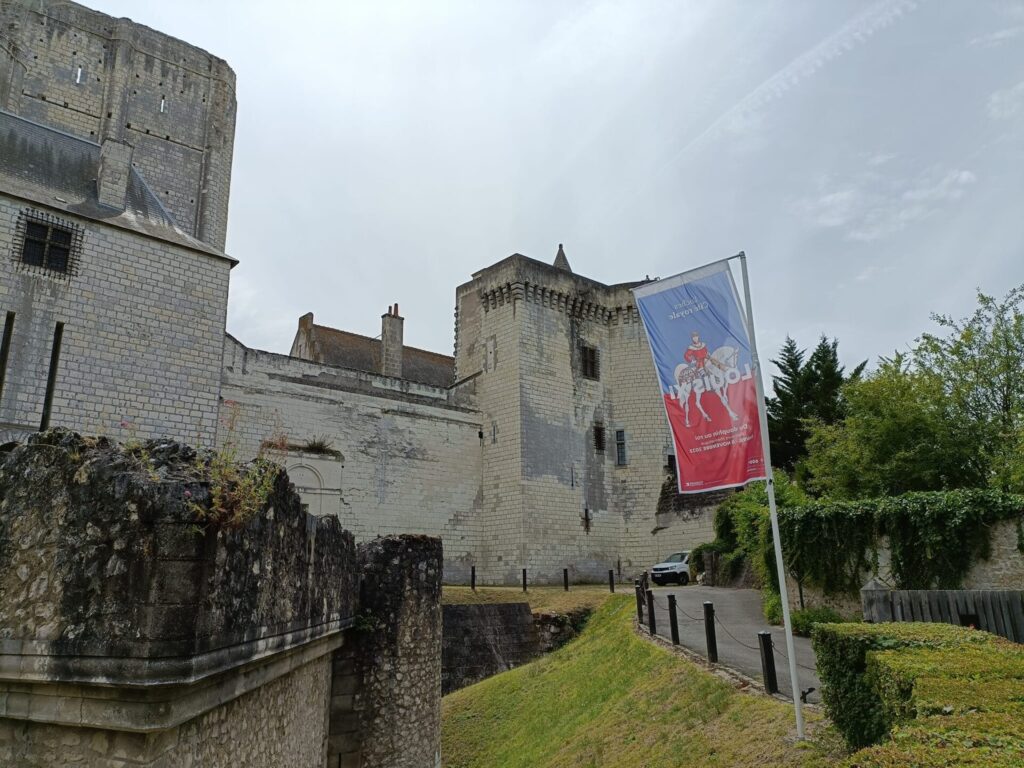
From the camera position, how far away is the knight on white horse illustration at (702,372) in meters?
7.89

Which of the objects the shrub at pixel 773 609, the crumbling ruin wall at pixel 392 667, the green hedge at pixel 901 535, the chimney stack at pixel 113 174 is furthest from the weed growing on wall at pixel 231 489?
the chimney stack at pixel 113 174

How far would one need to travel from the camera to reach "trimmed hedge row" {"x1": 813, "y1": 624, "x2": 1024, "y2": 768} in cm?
329

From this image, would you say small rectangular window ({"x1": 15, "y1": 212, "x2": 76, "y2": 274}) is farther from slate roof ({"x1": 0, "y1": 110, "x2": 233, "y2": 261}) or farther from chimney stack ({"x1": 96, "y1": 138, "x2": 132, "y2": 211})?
chimney stack ({"x1": 96, "y1": 138, "x2": 132, "y2": 211})

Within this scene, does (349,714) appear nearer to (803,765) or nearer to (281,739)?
(281,739)

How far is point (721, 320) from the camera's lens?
8.05 meters

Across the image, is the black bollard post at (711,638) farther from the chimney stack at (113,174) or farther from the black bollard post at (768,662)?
the chimney stack at (113,174)

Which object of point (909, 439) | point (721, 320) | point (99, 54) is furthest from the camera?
point (99, 54)

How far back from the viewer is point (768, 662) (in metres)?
8.25

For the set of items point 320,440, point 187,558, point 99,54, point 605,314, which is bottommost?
point 187,558

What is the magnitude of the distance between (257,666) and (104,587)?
1535 millimetres

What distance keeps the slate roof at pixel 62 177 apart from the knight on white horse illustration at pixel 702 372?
1423cm

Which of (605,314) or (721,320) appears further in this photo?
(605,314)

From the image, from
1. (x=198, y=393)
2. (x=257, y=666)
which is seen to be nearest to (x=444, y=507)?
(x=198, y=393)

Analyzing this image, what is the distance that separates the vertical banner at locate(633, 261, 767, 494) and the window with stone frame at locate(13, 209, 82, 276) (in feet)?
46.6
